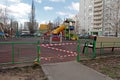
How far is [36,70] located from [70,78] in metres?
2.32

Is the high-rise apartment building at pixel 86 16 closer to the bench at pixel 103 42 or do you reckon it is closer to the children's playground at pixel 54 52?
the bench at pixel 103 42

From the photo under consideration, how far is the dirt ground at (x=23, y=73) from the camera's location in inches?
319

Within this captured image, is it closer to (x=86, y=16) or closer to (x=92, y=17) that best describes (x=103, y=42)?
(x=92, y=17)

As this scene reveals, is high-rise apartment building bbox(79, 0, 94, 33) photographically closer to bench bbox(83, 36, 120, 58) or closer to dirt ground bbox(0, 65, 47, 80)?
bench bbox(83, 36, 120, 58)

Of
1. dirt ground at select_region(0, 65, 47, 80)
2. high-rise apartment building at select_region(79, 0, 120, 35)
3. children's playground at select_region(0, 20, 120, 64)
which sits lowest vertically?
dirt ground at select_region(0, 65, 47, 80)

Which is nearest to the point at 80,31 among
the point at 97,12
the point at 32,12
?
the point at 97,12

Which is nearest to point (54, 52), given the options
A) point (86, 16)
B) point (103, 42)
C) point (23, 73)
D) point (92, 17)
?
point (103, 42)

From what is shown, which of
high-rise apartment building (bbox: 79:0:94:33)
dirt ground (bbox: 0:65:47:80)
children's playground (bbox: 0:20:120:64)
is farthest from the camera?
high-rise apartment building (bbox: 79:0:94:33)

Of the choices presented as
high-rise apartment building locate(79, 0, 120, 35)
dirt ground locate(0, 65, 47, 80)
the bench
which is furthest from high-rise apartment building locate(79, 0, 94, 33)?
dirt ground locate(0, 65, 47, 80)

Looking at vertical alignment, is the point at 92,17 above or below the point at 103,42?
above

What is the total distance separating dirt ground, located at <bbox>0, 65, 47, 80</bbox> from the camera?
319 inches

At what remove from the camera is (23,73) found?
29.4ft

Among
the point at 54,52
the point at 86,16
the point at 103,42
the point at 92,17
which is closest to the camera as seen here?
the point at 103,42

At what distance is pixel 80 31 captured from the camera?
11738 cm
